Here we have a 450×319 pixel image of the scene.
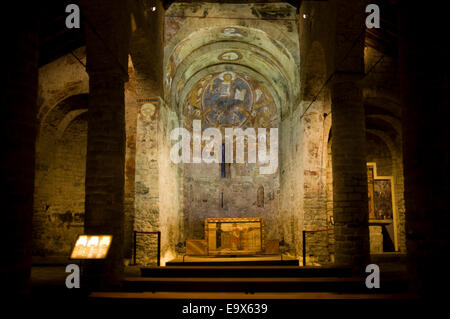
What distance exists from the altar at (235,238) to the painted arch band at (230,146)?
4.36m

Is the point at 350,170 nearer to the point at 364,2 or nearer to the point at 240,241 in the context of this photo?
the point at 364,2

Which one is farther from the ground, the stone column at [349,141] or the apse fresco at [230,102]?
the apse fresco at [230,102]

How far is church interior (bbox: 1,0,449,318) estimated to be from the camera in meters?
4.11

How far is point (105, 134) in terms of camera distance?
7152 millimetres

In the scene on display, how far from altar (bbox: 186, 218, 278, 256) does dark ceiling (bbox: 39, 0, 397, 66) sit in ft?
22.3

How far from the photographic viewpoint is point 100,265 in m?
6.63

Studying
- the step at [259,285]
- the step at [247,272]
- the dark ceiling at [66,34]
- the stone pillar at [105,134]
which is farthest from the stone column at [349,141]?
the stone pillar at [105,134]

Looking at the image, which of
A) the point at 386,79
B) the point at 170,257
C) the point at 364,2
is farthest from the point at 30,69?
the point at 386,79

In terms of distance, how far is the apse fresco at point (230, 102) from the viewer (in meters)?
17.2

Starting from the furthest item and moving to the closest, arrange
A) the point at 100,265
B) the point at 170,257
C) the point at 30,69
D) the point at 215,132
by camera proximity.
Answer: the point at 215,132
the point at 170,257
the point at 100,265
the point at 30,69

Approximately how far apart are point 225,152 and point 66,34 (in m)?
9.32

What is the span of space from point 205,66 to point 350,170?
10001mm

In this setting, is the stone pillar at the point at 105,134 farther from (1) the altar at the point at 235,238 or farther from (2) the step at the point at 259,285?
(1) the altar at the point at 235,238

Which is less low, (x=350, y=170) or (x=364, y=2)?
(x=364, y=2)
